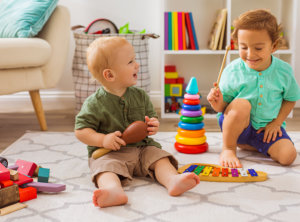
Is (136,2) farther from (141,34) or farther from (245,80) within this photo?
(245,80)

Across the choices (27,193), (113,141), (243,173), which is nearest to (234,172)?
(243,173)

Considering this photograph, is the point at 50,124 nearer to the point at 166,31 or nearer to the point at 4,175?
the point at 166,31

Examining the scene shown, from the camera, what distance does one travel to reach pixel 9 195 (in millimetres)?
1058

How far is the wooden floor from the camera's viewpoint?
193 cm

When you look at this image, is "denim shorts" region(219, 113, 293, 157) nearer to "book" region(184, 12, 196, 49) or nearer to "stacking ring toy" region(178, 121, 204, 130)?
"stacking ring toy" region(178, 121, 204, 130)

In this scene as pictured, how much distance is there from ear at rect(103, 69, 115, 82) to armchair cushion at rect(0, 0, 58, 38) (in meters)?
0.79

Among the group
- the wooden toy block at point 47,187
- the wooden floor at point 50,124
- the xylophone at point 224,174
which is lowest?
the wooden floor at point 50,124

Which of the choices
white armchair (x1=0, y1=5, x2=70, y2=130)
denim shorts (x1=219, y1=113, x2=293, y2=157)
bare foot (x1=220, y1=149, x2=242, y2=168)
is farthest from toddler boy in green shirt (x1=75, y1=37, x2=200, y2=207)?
white armchair (x1=0, y1=5, x2=70, y2=130)

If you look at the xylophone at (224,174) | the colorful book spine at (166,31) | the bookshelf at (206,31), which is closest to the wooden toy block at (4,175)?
the xylophone at (224,174)

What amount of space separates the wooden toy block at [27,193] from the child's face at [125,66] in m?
0.43

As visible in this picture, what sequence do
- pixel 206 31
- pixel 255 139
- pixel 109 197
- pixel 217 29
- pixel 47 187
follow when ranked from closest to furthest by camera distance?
pixel 109 197 → pixel 47 187 → pixel 255 139 → pixel 217 29 → pixel 206 31

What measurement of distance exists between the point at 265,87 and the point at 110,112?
584mm

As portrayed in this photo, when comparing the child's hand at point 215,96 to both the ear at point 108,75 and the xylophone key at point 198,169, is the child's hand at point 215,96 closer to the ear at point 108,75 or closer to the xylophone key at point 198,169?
the xylophone key at point 198,169

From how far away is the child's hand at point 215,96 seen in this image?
1.41 meters
